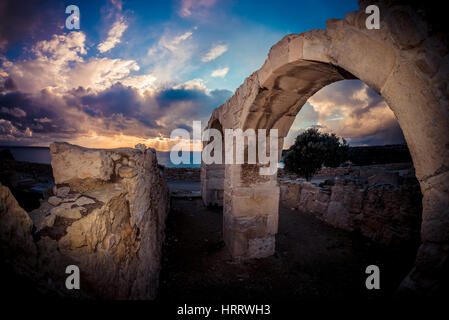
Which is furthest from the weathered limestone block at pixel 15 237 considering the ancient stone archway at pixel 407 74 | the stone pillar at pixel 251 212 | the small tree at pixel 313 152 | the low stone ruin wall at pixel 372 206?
the small tree at pixel 313 152

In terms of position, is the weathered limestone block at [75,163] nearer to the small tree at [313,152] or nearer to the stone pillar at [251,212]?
the stone pillar at [251,212]

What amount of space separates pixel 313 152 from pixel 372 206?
6907mm

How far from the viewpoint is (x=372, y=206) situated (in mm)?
4543

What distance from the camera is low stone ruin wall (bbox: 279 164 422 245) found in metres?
3.80

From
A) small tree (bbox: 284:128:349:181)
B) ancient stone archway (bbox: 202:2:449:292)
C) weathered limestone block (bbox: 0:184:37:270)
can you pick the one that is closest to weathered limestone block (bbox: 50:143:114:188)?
weathered limestone block (bbox: 0:184:37:270)

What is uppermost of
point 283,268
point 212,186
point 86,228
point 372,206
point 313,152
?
point 313,152

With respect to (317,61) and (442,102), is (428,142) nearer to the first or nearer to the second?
(442,102)

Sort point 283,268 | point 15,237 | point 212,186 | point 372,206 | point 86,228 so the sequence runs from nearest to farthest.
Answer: point 15,237 → point 86,228 → point 283,268 → point 372,206 → point 212,186

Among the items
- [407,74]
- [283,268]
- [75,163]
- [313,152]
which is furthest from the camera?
[313,152]

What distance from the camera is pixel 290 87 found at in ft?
9.07

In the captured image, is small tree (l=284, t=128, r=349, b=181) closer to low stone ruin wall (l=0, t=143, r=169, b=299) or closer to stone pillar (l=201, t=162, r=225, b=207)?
stone pillar (l=201, t=162, r=225, b=207)

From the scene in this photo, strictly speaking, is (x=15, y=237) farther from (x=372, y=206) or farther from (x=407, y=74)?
(x=372, y=206)

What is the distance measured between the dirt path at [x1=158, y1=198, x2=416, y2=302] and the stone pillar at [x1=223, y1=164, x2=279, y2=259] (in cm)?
25

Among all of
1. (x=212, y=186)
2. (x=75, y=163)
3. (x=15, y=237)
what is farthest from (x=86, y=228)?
→ (x=212, y=186)
